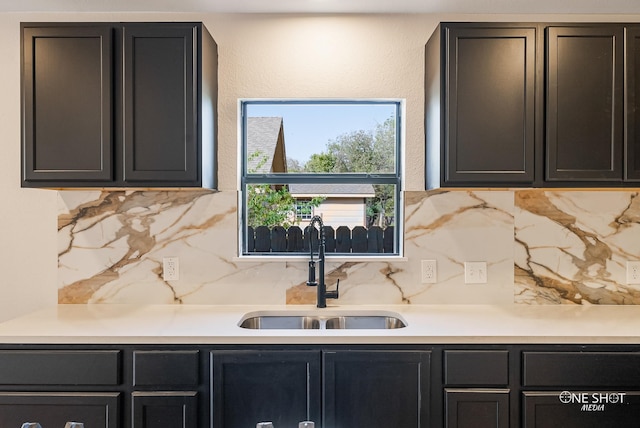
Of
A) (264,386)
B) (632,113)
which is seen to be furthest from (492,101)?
(264,386)

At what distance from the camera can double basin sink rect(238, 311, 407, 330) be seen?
248cm

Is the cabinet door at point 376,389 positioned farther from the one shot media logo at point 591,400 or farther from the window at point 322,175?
the window at point 322,175

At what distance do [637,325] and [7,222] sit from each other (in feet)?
10.6

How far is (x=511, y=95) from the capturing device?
7.22ft

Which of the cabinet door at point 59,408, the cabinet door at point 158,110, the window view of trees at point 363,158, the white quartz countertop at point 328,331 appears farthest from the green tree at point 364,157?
the cabinet door at point 59,408

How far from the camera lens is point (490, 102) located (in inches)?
86.7

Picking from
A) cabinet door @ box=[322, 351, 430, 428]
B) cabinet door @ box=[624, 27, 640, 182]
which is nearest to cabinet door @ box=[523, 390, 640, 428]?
cabinet door @ box=[322, 351, 430, 428]

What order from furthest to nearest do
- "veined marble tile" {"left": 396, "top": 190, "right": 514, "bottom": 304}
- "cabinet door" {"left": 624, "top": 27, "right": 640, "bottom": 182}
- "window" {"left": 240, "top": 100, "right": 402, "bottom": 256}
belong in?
"window" {"left": 240, "top": 100, "right": 402, "bottom": 256}, "veined marble tile" {"left": 396, "top": 190, "right": 514, "bottom": 304}, "cabinet door" {"left": 624, "top": 27, "right": 640, "bottom": 182}

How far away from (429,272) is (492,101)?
3.16 ft

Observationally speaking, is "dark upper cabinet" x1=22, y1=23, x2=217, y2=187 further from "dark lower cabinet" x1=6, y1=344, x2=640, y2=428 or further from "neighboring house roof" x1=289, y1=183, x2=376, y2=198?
"dark lower cabinet" x1=6, y1=344, x2=640, y2=428

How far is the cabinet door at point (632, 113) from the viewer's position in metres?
2.18

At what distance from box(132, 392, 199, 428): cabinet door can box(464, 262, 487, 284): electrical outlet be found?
5.06 feet

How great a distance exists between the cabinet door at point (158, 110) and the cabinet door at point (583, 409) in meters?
1.84

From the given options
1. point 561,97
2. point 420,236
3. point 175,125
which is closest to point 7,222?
point 175,125
